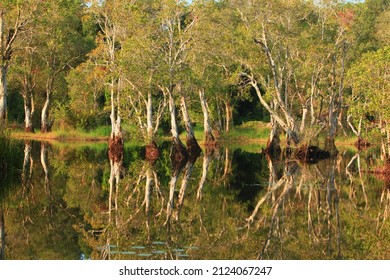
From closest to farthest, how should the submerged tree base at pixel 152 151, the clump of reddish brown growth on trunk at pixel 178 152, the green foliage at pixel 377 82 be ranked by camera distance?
1. the green foliage at pixel 377 82
2. the clump of reddish brown growth on trunk at pixel 178 152
3. the submerged tree base at pixel 152 151

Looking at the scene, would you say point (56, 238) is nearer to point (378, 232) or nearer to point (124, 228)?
point (124, 228)

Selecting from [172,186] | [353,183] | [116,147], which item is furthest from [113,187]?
[116,147]

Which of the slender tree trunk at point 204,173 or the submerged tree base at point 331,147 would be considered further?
the submerged tree base at point 331,147

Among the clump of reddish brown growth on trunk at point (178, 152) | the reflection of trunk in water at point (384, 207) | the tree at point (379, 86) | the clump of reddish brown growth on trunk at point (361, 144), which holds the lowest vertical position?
the clump of reddish brown growth on trunk at point (361, 144)

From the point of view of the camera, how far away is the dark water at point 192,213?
49.3ft

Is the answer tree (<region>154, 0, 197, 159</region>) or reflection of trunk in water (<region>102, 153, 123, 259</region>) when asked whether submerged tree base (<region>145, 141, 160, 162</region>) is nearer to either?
tree (<region>154, 0, 197, 159</region>)

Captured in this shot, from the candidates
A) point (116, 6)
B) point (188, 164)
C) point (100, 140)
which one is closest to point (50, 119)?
point (100, 140)

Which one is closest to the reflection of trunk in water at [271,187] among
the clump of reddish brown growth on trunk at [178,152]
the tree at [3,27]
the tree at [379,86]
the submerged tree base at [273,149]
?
the tree at [379,86]

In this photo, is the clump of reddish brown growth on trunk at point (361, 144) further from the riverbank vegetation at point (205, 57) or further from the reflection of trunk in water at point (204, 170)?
the reflection of trunk in water at point (204, 170)

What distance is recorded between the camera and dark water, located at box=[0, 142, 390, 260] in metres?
15.0

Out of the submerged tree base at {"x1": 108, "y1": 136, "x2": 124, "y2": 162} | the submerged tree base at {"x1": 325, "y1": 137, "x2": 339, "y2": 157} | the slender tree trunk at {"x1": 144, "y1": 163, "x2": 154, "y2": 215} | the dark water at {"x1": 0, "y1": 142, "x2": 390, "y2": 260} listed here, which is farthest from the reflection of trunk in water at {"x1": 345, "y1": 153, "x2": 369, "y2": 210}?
the submerged tree base at {"x1": 108, "y1": 136, "x2": 124, "y2": 162}

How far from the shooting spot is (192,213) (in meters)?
19.8

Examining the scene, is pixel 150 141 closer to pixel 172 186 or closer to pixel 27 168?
pixel 27 168

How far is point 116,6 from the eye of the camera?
41625 millimetres
